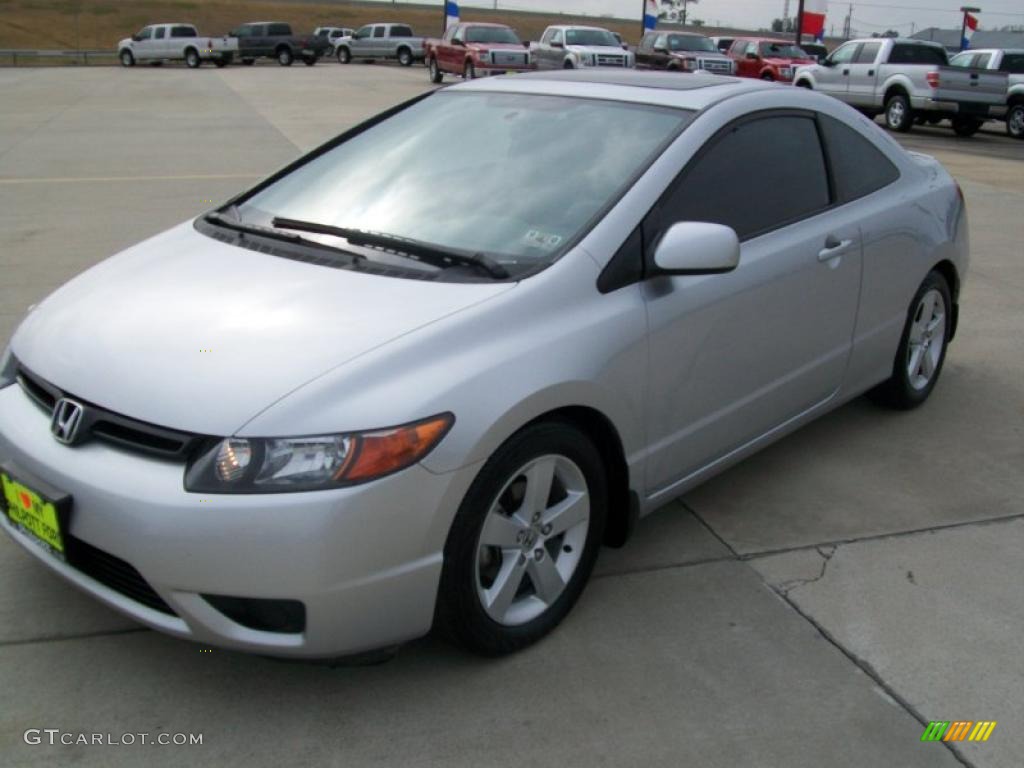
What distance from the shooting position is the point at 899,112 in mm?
20422

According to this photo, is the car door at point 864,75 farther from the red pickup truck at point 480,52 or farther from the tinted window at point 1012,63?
the red pickup truck at point 480,52

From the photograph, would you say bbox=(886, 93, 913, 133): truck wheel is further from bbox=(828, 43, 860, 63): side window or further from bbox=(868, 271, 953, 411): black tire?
bbox=(868, 271, 953, 411): black tire

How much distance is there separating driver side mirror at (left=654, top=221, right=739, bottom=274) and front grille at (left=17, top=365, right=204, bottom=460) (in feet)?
4.81

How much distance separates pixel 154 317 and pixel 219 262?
0.40 metres

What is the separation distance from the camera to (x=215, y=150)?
45.2 ft

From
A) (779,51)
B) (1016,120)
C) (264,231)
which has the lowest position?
(1016,120)

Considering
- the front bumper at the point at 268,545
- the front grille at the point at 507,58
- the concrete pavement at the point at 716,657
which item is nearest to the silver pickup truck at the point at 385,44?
the front grille at the point at 507,58

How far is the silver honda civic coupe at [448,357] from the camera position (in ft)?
8.05

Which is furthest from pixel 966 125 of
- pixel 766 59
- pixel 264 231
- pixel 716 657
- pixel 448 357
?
pixel 448 357

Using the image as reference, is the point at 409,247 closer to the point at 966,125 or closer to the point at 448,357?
the point at 448,357

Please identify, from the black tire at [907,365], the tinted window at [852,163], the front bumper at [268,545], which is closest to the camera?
the front bumper at [268,545]

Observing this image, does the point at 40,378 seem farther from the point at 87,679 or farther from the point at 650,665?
the point at 650,665

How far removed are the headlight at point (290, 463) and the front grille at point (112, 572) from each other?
33 cm

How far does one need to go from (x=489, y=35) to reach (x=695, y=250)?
28761 millimetres
